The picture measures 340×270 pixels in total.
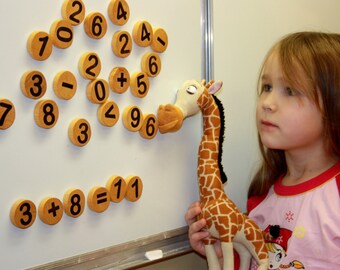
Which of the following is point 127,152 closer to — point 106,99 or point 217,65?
point 106,99

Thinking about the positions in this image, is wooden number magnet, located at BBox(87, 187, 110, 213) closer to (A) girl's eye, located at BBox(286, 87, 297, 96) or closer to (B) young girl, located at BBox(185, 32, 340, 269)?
(B) young girl, located at BBox(185, 32, 340, 269)

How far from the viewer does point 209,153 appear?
29.2 inches

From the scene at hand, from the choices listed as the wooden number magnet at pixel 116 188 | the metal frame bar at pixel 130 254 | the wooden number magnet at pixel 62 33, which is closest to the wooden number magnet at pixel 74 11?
the wooden number magnet at pixel 62 33

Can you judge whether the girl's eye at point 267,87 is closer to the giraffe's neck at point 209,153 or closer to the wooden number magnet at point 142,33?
the giraffe's neck at point 209,153

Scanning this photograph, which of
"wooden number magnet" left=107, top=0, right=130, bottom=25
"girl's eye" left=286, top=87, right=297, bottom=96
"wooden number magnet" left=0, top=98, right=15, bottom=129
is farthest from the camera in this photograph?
"girl's eye" left=286, top=87, right=297, bottom=96

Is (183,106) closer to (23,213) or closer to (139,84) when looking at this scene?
(139,84)

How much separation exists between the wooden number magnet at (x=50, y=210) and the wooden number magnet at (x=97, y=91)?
0.50 ft

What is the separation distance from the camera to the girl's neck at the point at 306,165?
2.58ft

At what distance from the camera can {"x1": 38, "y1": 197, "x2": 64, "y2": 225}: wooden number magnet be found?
1.89 feet

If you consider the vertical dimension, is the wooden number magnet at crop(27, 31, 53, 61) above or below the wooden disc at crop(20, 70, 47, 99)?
above

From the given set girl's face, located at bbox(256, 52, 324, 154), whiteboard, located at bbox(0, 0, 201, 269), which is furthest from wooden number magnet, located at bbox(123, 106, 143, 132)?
girl's face, located at bbox(256, 52, 324, 154)

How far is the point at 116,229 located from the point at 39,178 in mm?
161

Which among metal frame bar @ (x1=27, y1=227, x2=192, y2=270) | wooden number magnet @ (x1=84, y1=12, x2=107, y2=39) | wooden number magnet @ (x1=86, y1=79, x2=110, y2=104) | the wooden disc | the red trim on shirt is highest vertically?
wooden number magnet @ (x1=84, y1=12, x2=107, y2=39)

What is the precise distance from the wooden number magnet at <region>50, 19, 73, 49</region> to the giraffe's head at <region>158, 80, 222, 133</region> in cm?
20
